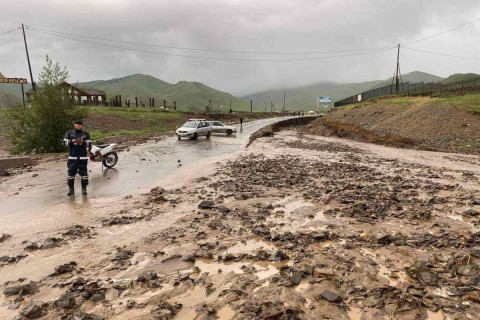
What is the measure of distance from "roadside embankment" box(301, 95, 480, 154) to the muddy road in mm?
15261

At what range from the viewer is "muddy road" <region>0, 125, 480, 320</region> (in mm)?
3770

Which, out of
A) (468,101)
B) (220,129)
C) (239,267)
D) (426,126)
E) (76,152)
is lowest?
(239,267)

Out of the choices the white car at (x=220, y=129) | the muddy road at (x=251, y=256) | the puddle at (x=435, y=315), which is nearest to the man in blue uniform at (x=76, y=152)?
the muddy road at (x=251, y=256)

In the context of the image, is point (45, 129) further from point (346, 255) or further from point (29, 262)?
point (346, 255)

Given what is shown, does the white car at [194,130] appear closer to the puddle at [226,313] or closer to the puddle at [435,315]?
the puddle at [226,313]

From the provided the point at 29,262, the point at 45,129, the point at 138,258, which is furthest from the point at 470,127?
the point at 45,129

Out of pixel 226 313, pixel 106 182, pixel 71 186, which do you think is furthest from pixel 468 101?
pixel 226 313

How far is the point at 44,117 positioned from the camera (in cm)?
1831

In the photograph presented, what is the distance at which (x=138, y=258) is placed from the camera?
17.0ft

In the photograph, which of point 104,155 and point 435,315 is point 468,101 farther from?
point 435,315

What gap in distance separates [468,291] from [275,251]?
2.71 metres

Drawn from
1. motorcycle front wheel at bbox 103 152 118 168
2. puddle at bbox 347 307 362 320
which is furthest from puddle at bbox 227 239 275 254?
motorcycle front wheel at bbox 103 152 118 168

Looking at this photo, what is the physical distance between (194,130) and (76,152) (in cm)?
1956

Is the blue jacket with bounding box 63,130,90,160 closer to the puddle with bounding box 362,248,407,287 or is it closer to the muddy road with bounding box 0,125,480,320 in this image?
the muddy road with bounding box 0,125,480,320
